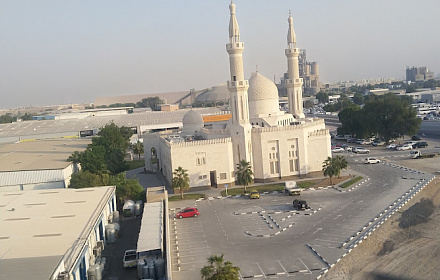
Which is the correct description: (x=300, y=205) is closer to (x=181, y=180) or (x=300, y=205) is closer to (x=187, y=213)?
(x=187, y=213)

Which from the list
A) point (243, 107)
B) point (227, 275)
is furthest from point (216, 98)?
point (227, 275)

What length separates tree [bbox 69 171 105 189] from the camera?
121 ft

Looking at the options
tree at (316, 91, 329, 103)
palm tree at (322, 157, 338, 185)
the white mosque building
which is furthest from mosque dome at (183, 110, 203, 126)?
tree at (316, 91, 329, 103)

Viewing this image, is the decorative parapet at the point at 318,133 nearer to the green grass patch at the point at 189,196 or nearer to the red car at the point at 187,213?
the green grass patch at the point at 189,196

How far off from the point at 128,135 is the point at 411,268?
5427 cm

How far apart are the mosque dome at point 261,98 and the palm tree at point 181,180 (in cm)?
1190

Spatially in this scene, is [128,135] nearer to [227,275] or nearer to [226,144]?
[226,144]

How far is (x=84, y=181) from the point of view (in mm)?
37219

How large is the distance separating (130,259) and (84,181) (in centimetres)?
1580

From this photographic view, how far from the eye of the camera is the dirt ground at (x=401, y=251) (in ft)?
69.9

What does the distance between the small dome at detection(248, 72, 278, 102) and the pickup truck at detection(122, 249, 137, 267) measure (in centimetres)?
2569

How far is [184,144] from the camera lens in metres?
39.9

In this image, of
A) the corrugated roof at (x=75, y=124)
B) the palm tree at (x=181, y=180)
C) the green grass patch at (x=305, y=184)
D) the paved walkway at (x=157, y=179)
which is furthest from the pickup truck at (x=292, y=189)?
the corrugated roof at (x=75, y=124)

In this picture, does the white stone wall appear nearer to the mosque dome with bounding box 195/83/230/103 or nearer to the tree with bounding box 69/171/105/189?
the tree with bounding box 69/171/105/189
